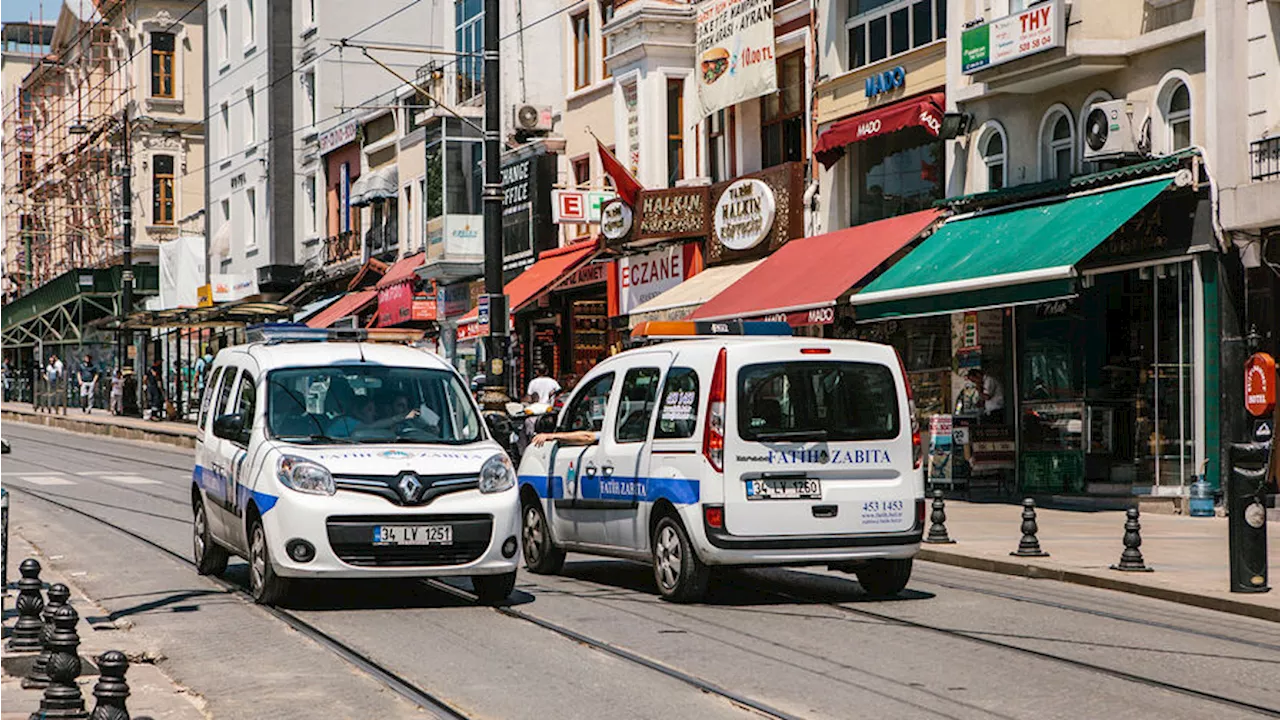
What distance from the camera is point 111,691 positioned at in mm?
6621

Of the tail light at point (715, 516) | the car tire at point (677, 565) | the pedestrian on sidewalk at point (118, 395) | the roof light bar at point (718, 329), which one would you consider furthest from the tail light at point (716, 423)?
the pedestrian on sidewalk at point (118, 395)

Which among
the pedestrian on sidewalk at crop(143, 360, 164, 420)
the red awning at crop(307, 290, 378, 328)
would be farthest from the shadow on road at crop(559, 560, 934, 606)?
the pedestrian on sidewalk at crop(143, 360, 164, 420)

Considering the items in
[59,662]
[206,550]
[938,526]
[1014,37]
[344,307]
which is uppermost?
[1014,37]

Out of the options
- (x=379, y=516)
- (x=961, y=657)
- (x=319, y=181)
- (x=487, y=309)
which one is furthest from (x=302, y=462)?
(x=319, y=181)

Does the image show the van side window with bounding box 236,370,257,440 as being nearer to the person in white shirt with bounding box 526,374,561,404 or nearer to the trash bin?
the trash bin

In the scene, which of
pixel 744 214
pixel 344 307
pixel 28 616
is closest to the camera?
pixel 28 616

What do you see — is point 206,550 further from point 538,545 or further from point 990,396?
point 990,396

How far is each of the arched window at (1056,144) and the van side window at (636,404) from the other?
12451 mm

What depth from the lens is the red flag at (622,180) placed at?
112ft

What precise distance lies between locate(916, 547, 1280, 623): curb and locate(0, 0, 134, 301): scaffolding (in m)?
54.3

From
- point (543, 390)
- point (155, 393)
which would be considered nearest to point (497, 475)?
point (543, 390)

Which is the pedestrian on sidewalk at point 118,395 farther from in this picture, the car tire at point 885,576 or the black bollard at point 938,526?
the car tire at point 885,576

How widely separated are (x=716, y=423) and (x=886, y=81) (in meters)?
16.7

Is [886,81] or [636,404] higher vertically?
[886,81]
